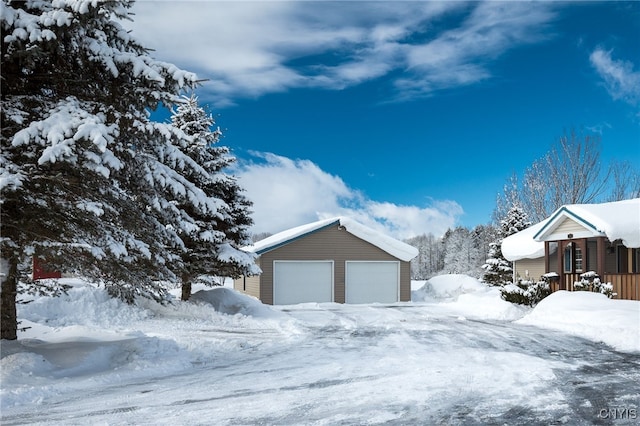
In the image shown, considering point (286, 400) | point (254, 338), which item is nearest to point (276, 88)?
point (254, 338)

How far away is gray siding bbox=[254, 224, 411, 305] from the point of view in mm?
25594

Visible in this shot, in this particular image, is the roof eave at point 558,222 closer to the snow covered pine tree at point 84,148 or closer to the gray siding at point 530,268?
the gray siding at point 530,268

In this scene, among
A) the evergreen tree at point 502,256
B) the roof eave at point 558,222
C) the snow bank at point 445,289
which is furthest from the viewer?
the evergreen tree at point 502,256

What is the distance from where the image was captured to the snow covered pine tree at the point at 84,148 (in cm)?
738

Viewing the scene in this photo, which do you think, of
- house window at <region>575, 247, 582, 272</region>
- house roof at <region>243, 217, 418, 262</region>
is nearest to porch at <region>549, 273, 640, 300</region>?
house window at <region>575, 247, 582, 272</region>

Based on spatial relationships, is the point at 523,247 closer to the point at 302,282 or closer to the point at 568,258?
the point at 568,258

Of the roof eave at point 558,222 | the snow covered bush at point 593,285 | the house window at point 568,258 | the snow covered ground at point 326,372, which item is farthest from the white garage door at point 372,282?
the snow covered ground at point 326,372

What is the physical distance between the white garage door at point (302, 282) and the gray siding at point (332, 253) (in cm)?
25

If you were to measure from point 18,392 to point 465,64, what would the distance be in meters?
18.6

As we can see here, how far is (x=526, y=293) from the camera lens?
64.5 feet

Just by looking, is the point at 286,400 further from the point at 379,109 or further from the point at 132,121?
the point at 379,109

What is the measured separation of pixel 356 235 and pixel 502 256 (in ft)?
40.7

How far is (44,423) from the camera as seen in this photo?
5723 mm

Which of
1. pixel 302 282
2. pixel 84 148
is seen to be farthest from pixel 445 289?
pixel 84 148
